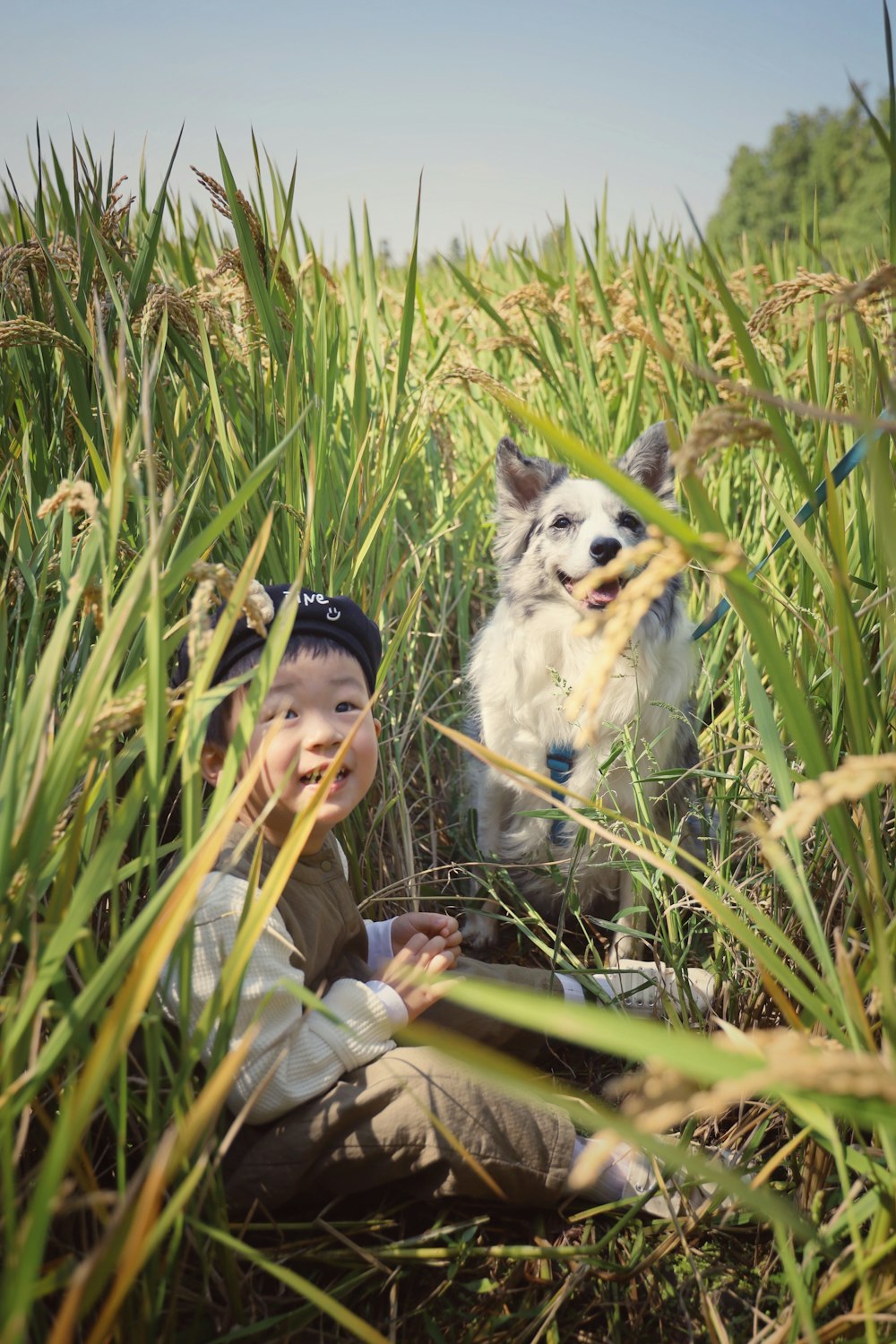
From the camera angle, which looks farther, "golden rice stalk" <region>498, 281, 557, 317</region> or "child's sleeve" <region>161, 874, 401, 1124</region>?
"golden rice stalk" <region>498, 281, 557, 317</region>

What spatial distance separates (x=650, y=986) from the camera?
1.98m

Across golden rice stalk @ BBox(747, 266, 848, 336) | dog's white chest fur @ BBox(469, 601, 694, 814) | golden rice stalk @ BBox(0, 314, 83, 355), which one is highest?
golden rice stalk @ BBox(0, 314, 83, 355)

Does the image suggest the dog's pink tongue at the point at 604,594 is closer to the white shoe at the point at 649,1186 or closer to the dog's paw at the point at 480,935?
the dog's paw at the point at 480,935

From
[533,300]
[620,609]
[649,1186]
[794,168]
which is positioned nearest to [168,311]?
[620,609]

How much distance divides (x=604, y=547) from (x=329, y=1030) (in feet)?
5.20

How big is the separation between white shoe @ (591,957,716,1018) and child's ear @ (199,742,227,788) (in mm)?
825

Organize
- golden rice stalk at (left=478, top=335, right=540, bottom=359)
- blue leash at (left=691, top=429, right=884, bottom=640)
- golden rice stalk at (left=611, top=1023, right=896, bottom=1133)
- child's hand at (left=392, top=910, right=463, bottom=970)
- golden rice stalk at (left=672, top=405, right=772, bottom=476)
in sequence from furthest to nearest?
golden rice stalk at (left=478, top=335, right=540, bottom=359) < child's hand at (left=392, top=910, right=463, bottom=970) < blue leash at (left=691, top=429, right=884, bottom=640) < golden rice stalk at (left=672, top=405, right=772, bottom=476) < golden rice stalk at (left=611, top=1023, right=896, bottom=1133)

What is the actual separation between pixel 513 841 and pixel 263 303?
1610 mm

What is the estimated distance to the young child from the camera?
140cm

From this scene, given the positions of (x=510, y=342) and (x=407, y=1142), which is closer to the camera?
(x=407, y=1142)

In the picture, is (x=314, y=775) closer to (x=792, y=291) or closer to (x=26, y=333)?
(x=26, y=333)

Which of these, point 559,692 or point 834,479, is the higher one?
point 834,479

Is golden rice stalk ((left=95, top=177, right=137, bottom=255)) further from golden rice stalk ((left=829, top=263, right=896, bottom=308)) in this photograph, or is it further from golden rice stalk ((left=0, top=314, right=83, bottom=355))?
golden rice stalk ((left=829, top=263, right=896, bottom=308))

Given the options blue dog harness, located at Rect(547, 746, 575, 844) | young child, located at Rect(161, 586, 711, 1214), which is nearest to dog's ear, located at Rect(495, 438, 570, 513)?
blue dog harness, located at Rect(547, 746, 575, 844)
